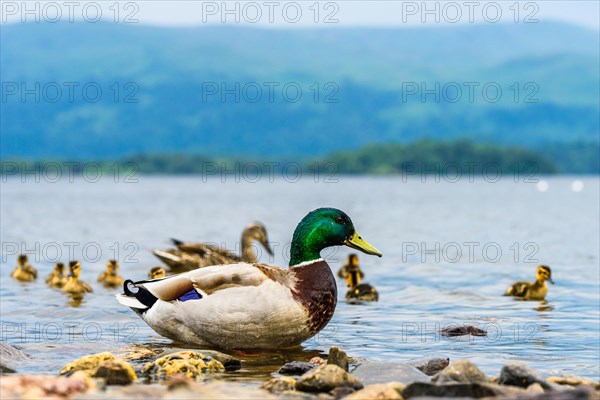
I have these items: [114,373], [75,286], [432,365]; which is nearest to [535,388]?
[432,365]

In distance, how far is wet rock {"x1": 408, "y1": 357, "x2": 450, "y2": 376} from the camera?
7820 millimetres

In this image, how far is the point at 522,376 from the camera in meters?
6.66

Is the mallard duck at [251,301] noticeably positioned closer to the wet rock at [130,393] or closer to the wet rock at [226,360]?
the wet rock at [226,360]

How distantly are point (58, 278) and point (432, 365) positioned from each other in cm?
860

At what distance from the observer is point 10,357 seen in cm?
824

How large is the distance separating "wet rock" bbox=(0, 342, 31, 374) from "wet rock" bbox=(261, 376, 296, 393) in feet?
6.86

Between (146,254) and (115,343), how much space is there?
1170cm

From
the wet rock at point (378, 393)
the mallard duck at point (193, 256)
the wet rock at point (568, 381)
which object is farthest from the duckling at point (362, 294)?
the wet rock at point (378, 393)

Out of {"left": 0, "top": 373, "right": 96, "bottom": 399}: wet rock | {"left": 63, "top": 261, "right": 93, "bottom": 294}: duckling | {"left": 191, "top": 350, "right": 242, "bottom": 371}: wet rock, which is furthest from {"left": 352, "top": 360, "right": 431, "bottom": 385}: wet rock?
{"left": 63, "top": 261, "right": 93, "bottom": 294}: duckling

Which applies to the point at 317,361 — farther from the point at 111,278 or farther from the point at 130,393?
the point at 111,278

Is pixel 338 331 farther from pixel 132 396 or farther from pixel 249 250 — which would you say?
pixel 249 250

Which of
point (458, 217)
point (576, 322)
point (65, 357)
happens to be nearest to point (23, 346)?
point (65, 357)

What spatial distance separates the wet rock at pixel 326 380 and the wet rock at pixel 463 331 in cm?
345

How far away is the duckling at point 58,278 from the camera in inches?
590
